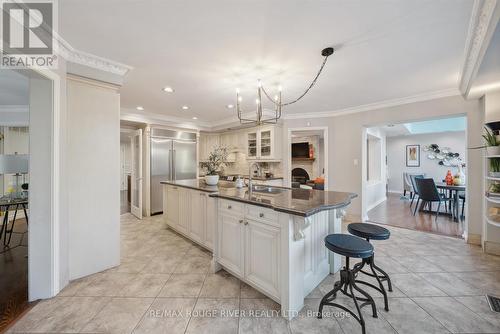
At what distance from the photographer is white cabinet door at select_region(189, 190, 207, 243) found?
2.90m

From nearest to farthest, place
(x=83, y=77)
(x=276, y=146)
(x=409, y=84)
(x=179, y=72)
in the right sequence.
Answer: (x=83, y=77) < (x=179, y=72) < (x=409, y=84) < (x=276, y=146)

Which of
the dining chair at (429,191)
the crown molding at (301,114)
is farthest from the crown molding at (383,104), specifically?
the dining chair at (429,191)

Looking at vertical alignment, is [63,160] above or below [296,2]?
below

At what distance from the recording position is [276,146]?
503 centimetres

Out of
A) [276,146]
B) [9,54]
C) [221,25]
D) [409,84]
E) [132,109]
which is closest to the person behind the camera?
[9,54]

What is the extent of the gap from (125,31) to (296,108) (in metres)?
3.37

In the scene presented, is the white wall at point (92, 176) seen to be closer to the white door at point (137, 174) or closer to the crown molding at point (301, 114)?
the crown molding at point (301, 114)

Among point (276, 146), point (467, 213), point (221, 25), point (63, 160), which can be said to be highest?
point (221, 25)

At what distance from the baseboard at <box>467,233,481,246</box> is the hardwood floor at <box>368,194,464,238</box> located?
0.31 m

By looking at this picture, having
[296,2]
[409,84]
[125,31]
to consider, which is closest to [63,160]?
[125,31]

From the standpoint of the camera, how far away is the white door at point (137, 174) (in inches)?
187

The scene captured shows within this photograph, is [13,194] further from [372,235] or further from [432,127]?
[432,127]

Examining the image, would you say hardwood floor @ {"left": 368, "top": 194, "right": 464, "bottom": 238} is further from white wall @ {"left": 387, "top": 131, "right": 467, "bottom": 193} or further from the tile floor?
white wall @ {"left": 387, "top": 131, "right": 467, "bottom": 193}

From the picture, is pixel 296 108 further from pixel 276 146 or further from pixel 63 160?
pixel 63 160
